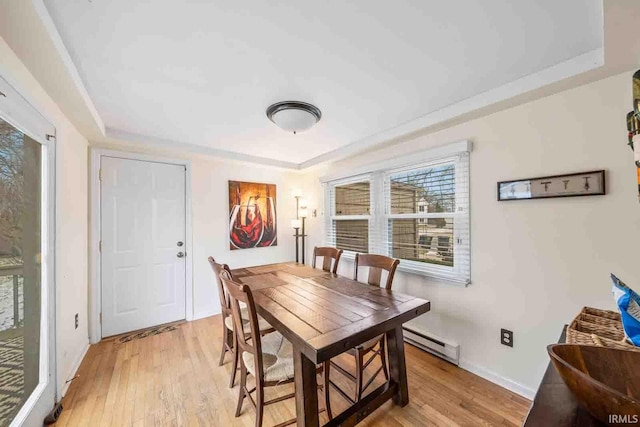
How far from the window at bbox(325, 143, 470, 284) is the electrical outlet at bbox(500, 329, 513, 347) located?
43 centimetres

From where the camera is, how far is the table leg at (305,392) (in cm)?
129

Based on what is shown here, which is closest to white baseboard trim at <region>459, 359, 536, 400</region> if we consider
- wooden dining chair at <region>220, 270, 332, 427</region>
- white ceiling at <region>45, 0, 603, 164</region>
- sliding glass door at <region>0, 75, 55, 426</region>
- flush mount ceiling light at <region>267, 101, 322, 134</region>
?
wooden dining chair at <region>220, 270, 332, 427</region>

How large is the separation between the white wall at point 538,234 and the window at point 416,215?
0.37ft

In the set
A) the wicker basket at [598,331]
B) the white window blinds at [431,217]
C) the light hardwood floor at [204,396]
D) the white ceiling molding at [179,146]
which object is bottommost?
the light hardwood floor at [204,396]

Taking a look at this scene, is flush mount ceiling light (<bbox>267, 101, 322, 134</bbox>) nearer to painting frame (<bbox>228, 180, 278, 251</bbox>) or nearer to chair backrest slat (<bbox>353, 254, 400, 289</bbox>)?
chair backrest slat (<bbox>353, 254, 400, 289</bbox>)

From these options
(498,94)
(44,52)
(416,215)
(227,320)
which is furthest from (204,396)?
(498,94)

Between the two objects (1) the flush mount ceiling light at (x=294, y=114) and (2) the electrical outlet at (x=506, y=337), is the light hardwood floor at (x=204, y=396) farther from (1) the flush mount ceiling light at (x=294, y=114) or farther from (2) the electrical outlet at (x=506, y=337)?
(1) the flush mount ceiling light at (x=294, y=114)

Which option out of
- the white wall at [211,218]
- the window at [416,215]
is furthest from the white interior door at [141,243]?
the window at [416,215]

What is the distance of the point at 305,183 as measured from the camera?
429cm

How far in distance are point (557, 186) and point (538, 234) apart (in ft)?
1.16

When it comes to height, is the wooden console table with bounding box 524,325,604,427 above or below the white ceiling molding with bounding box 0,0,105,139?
below

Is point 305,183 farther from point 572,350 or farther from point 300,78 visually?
point 572,350

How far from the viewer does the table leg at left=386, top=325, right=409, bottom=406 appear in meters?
1.74

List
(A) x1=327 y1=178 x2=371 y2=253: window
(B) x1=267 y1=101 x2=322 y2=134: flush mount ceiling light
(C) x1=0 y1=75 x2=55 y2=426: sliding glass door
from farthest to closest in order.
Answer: (A) x1=327 y1=178 x2=371 y2=253: window, (B) x1=267 y1=101 x2=322 y2=134: flush mount ceiling light, (C) x1=0 y1=75 x2=55 y2=426: sliding glass door
